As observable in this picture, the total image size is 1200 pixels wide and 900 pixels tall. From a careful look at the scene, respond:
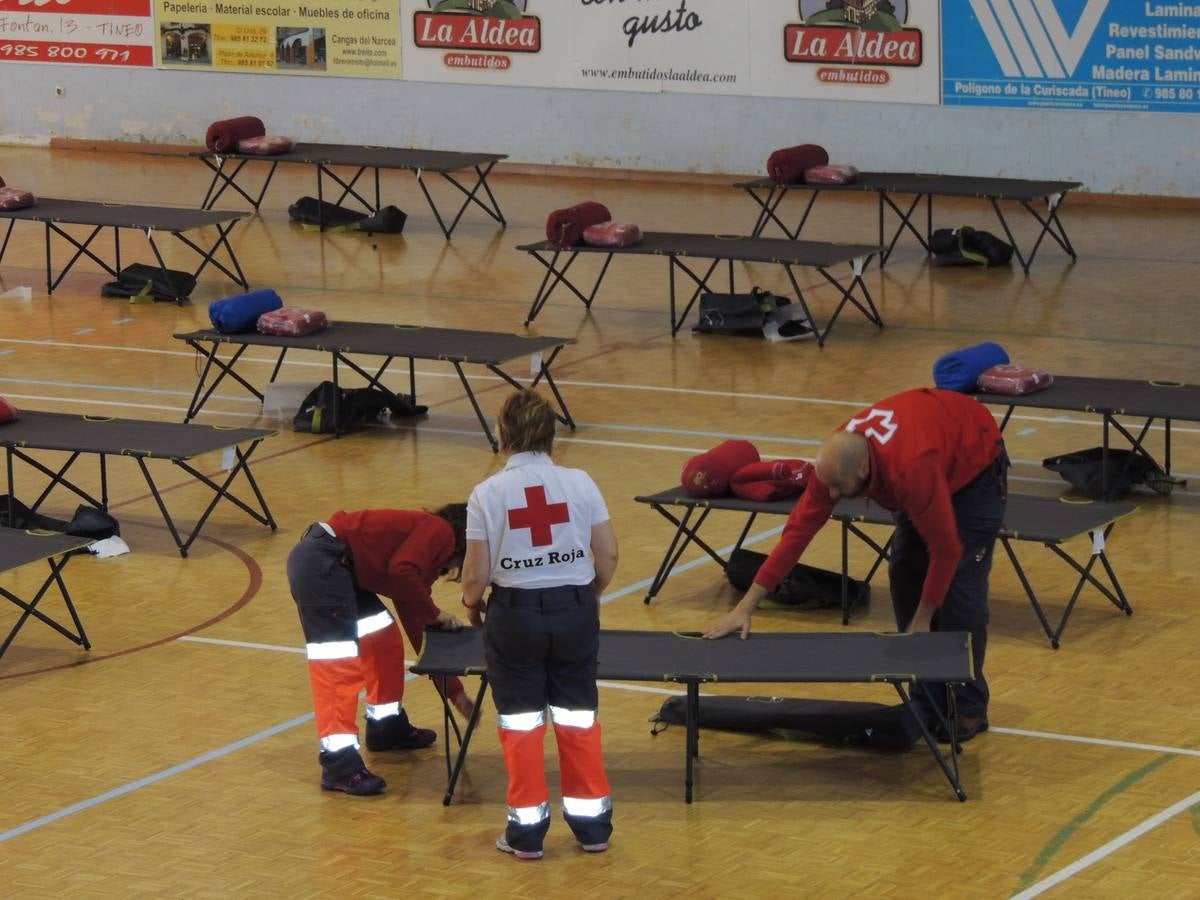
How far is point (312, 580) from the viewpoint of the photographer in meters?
7.66

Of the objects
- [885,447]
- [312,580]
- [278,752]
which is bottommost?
[278,752]

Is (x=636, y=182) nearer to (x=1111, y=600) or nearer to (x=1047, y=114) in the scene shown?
(x=1047, y=114)

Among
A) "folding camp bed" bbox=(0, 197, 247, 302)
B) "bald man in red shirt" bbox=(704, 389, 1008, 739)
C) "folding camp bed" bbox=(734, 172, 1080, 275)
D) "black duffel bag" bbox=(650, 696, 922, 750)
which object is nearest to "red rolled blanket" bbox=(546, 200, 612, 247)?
"folding camp bed" bbox=(734, 172, 1080, 275)

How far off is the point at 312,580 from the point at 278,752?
96 cm

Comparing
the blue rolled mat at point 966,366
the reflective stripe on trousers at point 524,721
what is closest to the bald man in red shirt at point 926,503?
the reflective stripe on trousers at point 524,721

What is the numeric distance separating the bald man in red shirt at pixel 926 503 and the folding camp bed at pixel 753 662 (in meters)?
→ 0.11

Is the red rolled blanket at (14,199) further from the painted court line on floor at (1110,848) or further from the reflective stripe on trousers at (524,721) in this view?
the painted court line on floor at (1110,848)

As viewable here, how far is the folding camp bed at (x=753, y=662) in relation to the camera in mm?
7438

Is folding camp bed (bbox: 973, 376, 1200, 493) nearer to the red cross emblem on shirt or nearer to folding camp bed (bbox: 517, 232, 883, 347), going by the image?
folding camp bed (bbox: 517, 232, 883, 347)

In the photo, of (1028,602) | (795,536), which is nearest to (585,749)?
(795,536)

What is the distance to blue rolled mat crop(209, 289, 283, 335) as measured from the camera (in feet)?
44.9

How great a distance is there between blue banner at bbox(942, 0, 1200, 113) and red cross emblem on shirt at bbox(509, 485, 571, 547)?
15.6 meters

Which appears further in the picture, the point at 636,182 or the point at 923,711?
the point at 636,182

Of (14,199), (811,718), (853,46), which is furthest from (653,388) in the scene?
(853,46)
